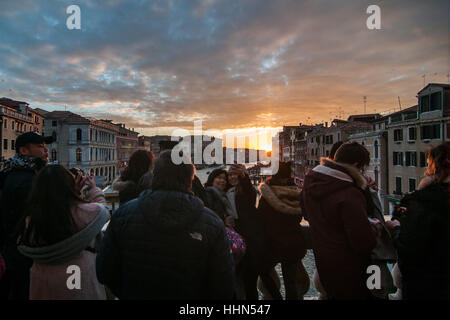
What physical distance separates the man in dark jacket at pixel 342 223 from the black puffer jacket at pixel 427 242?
0.29 m

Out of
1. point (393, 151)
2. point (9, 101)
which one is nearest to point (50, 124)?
point (9, 101)

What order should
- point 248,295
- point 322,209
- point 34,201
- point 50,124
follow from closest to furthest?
point 34,201
point 322,209
point 248,295
point 50,124

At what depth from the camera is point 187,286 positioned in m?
1.75

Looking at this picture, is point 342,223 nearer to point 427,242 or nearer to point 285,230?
point 427,242

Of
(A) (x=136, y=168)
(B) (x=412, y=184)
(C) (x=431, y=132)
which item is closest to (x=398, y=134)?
(C) (x=431, y=132)

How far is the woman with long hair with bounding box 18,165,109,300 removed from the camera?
2.02 m

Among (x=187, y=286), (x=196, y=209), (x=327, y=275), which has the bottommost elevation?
(x=327, y=275)

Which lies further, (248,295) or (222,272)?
(248,295)

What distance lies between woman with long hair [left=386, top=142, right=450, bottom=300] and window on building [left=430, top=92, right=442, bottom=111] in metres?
30.7

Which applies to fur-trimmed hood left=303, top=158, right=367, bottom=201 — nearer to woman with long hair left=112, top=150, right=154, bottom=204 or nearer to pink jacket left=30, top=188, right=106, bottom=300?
woman with long hair left=112, top=150, right=154, bottom=204

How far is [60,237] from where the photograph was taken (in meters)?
2.07

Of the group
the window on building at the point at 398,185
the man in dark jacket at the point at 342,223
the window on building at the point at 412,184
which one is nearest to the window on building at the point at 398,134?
the window on building at the point at 398,185
